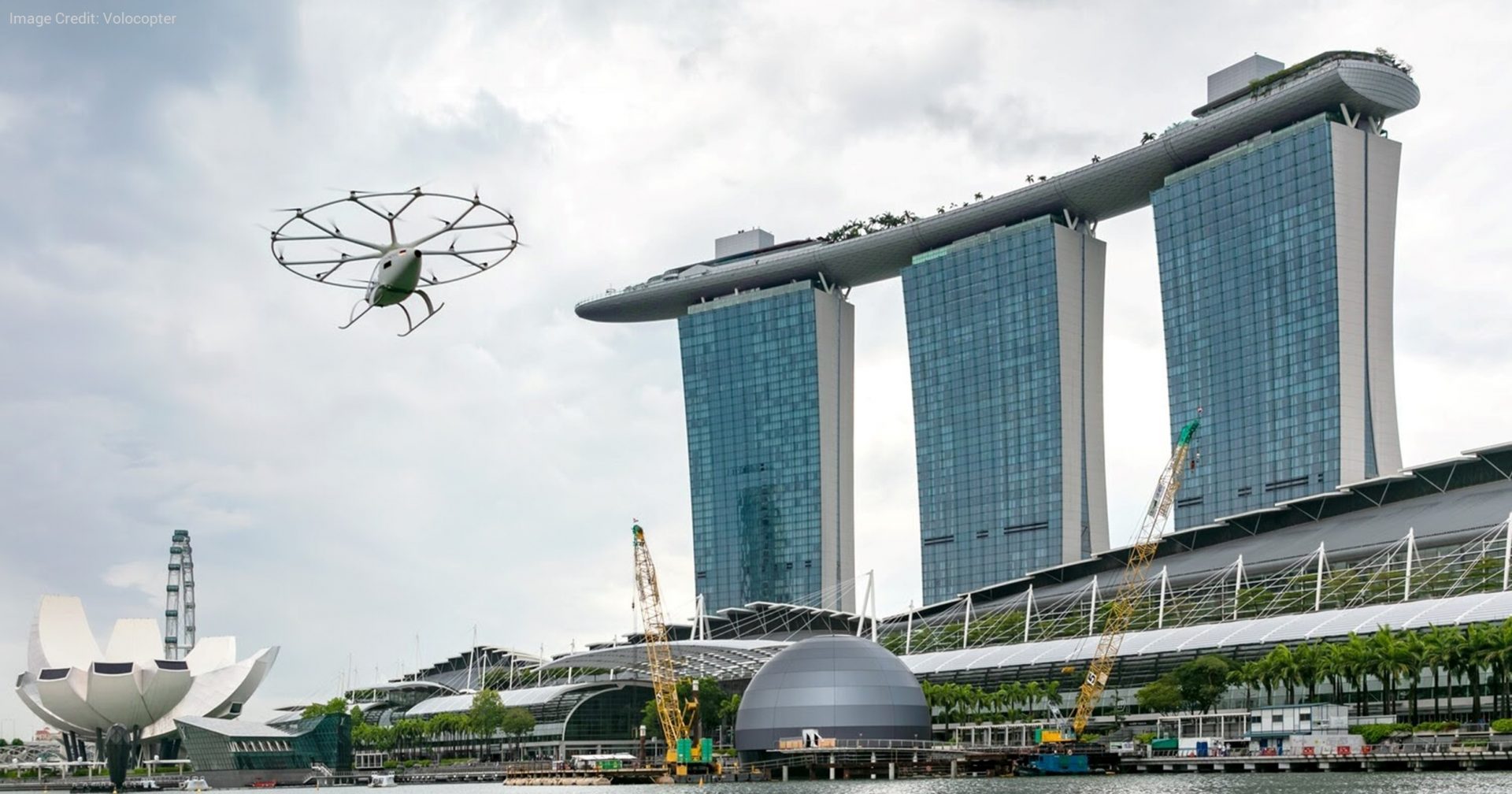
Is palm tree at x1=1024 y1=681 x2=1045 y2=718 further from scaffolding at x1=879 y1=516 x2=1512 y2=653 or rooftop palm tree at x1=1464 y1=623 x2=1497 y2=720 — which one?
rooftop palm tree at x1=1464 y1=623 x2=1497 y2=720

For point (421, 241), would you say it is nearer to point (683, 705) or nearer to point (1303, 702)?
point (1303, 702)

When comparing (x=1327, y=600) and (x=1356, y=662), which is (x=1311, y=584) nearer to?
(x=1327, y=600)

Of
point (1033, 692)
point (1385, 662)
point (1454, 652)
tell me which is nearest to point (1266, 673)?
point (1385, 662)

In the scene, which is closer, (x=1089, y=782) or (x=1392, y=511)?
(x=1089, y=782)

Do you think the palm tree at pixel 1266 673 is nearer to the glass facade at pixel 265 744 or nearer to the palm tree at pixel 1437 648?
the palm tree at pixel 1437 648

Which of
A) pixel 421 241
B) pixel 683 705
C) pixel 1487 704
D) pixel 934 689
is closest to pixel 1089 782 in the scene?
pixel 1487 704

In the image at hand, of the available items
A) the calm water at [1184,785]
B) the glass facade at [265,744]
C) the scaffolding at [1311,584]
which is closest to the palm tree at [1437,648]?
the calm water at [1184,785]
